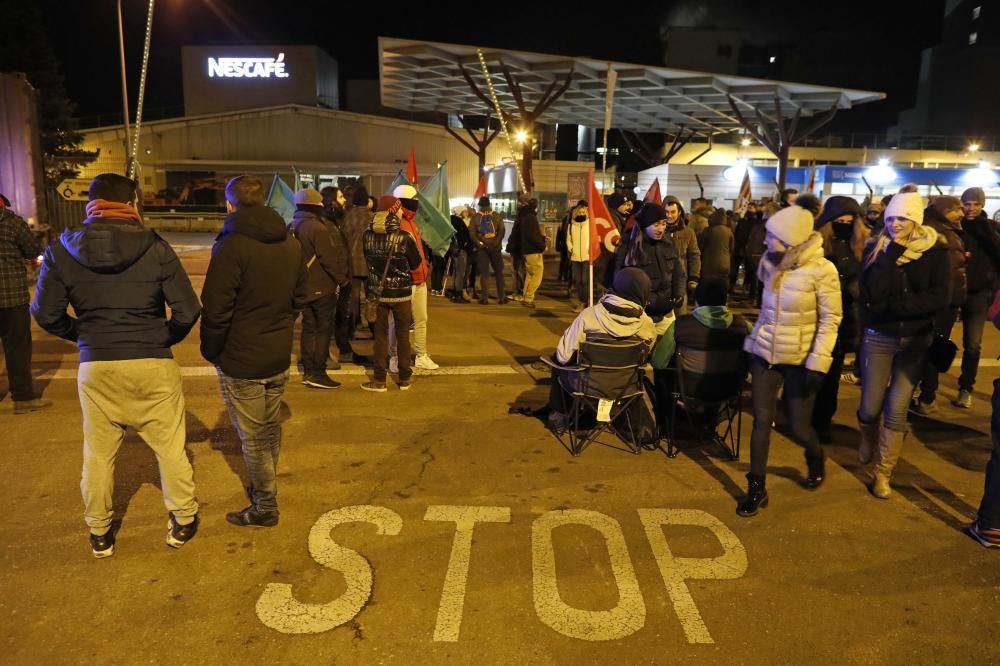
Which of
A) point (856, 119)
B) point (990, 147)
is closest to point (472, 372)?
point (990, 147)

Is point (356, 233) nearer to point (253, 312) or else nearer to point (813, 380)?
point (253, 312)

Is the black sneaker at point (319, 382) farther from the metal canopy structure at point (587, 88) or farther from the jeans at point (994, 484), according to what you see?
the metal canopy structure at point (587, 88)

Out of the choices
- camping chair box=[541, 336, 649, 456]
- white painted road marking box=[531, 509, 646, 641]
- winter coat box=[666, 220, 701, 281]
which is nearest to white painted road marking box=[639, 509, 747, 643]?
white painted road marking box=[531, 509, 646, 641]

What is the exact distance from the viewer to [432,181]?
9.55 m

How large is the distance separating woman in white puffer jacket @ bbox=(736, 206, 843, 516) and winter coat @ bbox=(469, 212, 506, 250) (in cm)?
817

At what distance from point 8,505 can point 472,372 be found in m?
4.30

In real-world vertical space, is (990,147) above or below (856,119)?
below

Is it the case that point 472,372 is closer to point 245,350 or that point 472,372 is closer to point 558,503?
point 558,503

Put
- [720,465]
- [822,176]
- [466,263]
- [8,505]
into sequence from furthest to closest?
1. [822,176]
2. [466,263]
3. [720,465]
4. [8,505]

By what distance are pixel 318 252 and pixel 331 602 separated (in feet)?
13.1

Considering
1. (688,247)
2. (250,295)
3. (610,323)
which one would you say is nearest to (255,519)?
(250,295)

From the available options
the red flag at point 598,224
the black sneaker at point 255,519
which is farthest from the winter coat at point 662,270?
the black sneaker at point 255,519

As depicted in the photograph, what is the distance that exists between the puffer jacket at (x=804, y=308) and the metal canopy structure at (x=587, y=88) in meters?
14.2

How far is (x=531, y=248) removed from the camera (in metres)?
12.2
